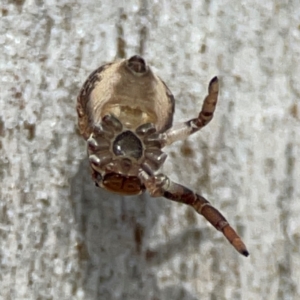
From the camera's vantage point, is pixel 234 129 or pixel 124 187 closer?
pixel 124 187

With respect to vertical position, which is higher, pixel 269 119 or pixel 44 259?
pixel 269 119

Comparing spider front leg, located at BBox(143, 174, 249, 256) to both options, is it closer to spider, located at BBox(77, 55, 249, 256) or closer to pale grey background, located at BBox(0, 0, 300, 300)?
spider, located at BBox(77, 55, 249, 256)

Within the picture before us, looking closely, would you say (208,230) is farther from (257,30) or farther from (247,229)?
(257,30)

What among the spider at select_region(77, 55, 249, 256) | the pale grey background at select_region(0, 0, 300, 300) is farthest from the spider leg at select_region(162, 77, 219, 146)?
the pale grey background at select_region(0, 0, 300, 300)

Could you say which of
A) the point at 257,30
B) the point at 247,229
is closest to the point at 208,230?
the point at 247,229

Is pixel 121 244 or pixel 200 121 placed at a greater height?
pixel 200 121

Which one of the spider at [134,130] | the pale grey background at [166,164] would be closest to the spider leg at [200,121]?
the spider at [134,130]

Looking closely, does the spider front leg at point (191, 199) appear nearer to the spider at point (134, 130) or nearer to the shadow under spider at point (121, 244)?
the spider at point (134, 130)

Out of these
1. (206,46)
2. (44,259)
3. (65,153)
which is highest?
(206,46)
